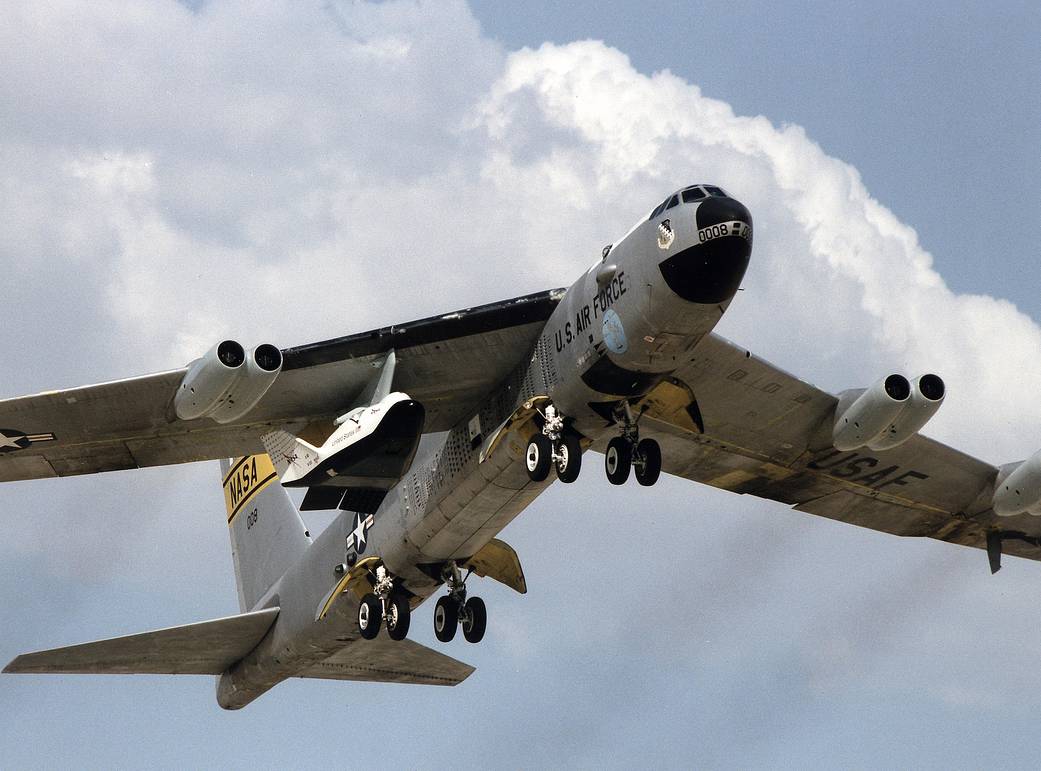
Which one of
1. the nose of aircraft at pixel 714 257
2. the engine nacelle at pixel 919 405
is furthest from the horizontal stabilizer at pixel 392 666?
the nose of aircraft at pixel 714 257

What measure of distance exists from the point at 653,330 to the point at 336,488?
268 inches

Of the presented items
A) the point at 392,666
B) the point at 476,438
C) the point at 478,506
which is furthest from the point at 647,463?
the point at 392,666

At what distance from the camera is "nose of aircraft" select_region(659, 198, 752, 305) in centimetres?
2031

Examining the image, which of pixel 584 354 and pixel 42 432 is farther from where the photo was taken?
pixel 42 432

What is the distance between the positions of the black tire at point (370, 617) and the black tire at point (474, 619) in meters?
1.72

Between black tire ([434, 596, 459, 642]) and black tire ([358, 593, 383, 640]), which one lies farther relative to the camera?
black tire ([434, 596, 459, 642])

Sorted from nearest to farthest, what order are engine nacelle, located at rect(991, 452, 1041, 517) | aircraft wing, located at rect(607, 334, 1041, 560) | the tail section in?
aircraft wing, located at rect(607, 334, 1041, 560), engine nacelle, located at rect(991, 452, 1041, 517), the tail section

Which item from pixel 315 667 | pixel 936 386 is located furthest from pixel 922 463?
pixel 315 667

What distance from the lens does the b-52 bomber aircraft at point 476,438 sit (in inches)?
866

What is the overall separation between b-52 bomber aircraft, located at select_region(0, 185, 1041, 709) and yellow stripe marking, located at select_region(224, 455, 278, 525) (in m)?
3.94

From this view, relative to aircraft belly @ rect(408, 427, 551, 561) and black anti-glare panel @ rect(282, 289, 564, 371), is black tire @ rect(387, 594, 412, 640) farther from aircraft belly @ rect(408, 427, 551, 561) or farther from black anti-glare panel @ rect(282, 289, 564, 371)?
black anti-glare panel @ rect(282, 289, 564, 371)

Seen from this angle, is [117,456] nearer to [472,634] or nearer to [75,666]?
[75,666]

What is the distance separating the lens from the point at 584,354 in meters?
22.7

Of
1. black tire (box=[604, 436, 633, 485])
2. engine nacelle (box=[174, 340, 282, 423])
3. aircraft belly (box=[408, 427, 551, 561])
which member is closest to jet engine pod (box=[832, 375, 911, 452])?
black tire (box=[604, 436, 633, 485])
